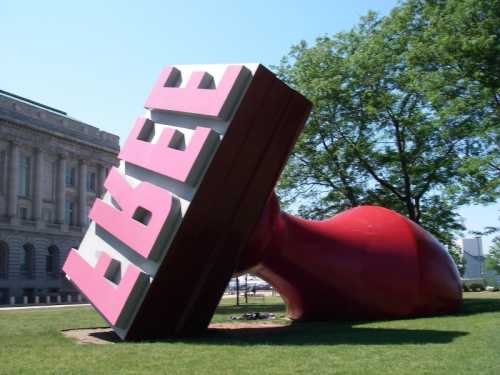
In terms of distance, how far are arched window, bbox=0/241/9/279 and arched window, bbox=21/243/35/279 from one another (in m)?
2.24

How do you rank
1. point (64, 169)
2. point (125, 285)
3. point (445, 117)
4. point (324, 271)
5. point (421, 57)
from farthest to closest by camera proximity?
point (64, 169), point (421, 57), point (445, 117), point (324, 271), point (125, 285)

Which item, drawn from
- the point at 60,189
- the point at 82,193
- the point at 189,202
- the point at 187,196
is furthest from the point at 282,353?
the point at 82,193

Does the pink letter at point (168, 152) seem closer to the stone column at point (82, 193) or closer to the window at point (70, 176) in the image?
the window at point (70, 176)

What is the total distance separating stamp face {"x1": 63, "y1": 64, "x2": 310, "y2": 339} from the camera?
1046 cm

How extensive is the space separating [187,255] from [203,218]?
749mm

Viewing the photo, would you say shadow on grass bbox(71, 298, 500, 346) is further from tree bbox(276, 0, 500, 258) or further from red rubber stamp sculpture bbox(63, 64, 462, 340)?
A: tree bbox(276, 0, 500, 258)

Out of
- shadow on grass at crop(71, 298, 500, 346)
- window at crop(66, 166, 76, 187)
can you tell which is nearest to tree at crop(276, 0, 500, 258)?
shadow on grass at crop(71, 298, 500, 346)

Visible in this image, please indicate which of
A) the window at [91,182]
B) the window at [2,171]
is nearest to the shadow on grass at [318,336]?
the window at [2,171]

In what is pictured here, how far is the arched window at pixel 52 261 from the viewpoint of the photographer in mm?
54156

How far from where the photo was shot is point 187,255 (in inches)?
427

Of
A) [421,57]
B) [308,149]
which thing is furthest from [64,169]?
[421,57]

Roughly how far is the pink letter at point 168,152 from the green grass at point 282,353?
302 centimetres

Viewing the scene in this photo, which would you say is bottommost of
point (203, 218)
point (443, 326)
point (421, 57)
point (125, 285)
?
point (443, 326)

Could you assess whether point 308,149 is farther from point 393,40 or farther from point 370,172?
point 393,40
